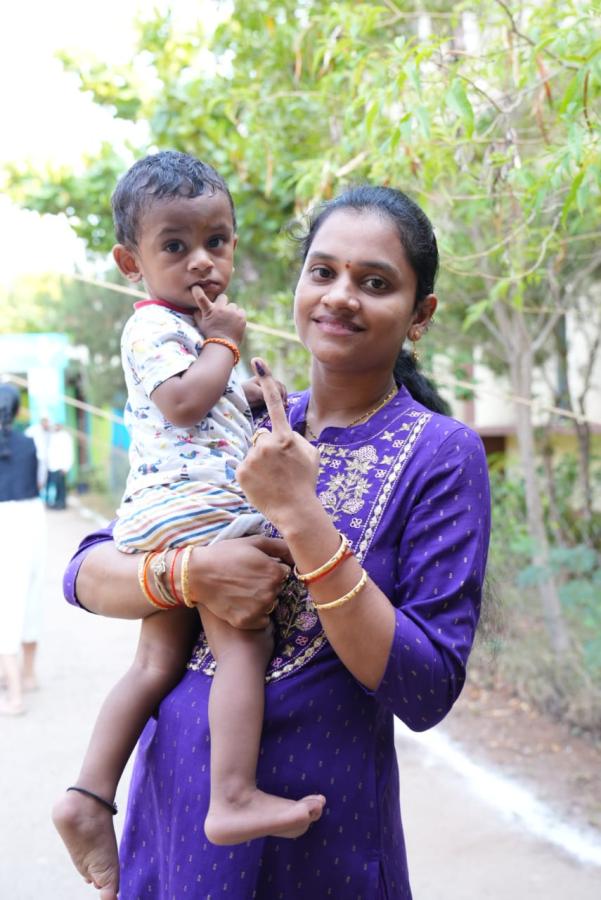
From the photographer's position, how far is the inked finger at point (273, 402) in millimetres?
1440

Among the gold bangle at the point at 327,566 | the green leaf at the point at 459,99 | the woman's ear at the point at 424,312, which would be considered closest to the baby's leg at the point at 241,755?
the gold bangle at the point at 327,566

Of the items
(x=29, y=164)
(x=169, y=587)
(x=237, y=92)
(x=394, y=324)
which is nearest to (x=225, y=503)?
(x=169, y=587)

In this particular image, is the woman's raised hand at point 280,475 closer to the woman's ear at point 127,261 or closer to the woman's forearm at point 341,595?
the woman's forearm at point 341,595

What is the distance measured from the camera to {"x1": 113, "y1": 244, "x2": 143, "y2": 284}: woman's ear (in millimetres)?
1923

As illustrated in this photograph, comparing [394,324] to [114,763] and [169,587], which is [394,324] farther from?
[114,763]

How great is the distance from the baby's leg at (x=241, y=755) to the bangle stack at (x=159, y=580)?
109 millimetres

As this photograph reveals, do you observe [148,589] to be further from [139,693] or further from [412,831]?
[412,831]

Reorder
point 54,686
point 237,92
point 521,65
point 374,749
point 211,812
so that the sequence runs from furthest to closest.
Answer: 1. point 54,686
2. point 237,92
3. point 521,65
4. point 374,749
5. point 211,812

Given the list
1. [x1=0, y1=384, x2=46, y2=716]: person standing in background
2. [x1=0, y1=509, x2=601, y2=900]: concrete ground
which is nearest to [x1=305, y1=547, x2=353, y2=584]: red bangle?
[x1=0, y1=509, x2=601, y2=900]: concrete ground

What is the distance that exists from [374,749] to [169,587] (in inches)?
17.2

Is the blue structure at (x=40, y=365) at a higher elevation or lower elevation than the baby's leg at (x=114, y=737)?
lower

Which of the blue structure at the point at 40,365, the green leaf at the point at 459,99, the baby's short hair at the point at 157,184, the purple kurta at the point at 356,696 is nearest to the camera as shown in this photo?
the purple kurta at the point at 356,696

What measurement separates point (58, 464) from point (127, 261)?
497 inches

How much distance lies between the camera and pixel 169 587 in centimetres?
161
